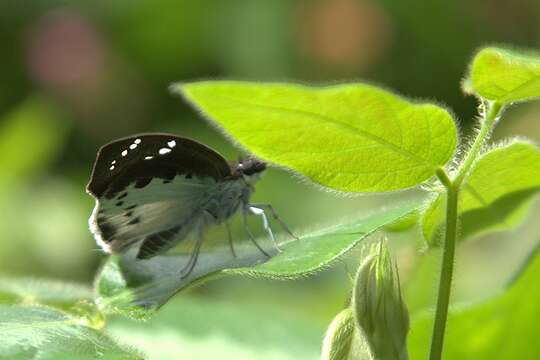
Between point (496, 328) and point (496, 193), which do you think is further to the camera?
point (496, 328)

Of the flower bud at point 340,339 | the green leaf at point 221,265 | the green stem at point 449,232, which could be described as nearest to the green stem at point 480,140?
the green stem at point 449,232

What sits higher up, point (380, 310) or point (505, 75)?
point (505, 75)

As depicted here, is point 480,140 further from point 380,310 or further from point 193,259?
point 193,259

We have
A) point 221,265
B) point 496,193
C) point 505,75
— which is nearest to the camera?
point 505,75

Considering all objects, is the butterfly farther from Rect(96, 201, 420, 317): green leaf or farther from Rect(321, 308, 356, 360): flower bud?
Rect(321, 308, 356, 360): flower bud

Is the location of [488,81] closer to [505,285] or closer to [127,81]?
[505,285]

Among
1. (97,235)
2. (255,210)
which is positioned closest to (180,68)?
(255,210)
